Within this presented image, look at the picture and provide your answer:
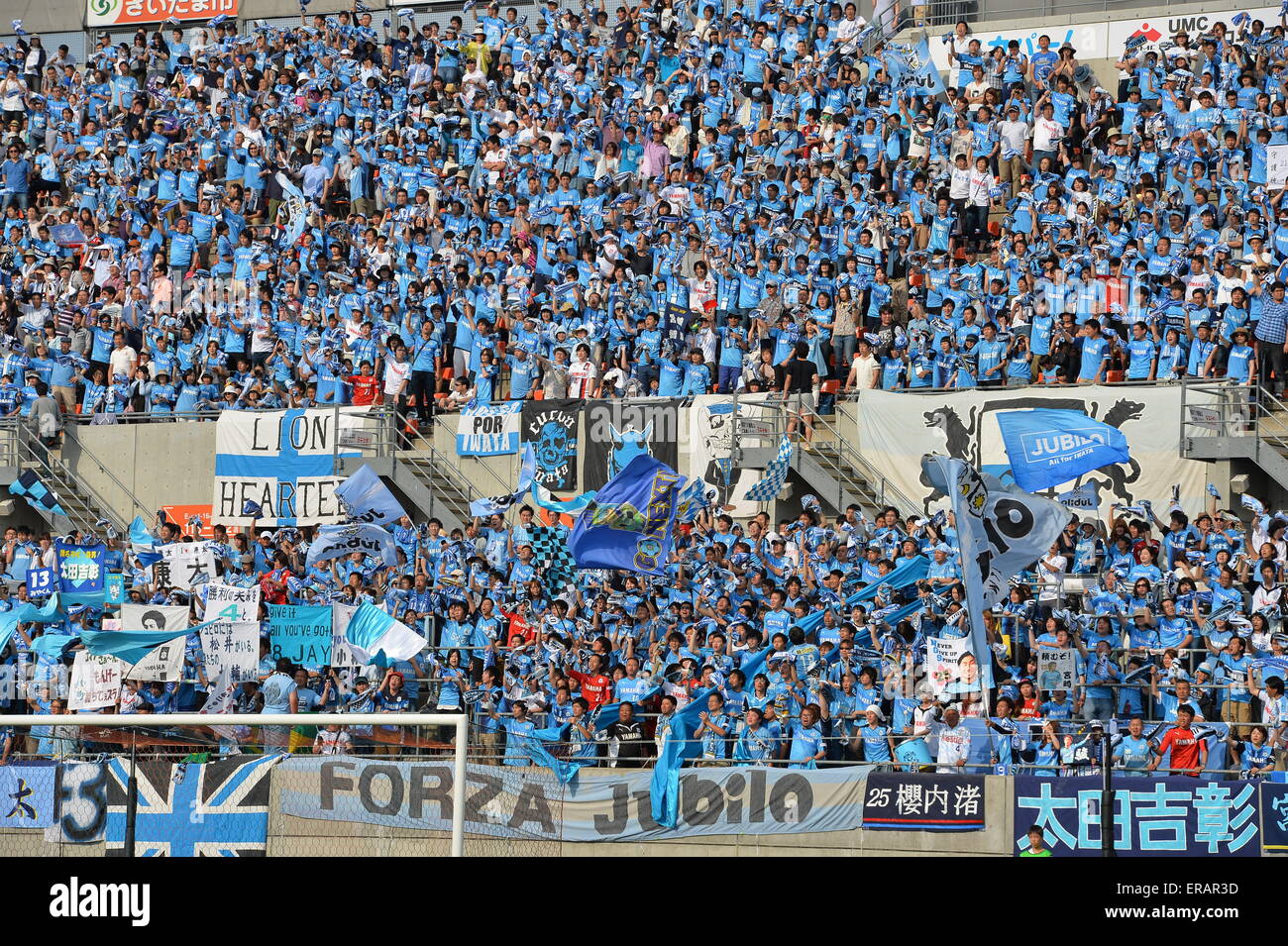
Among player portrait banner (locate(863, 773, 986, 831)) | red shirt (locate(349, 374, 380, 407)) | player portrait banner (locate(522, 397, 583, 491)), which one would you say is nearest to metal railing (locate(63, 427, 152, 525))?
red shirt (locate(349, 374, 380, 407))

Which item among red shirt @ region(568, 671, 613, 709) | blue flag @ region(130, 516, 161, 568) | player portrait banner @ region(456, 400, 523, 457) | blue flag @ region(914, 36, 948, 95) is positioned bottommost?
red shirt @ region(568, 671, 613, 709)

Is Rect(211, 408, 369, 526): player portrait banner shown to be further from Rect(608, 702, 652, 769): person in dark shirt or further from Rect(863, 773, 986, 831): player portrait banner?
Rect(863, 773, 986, 831): player portrait banner

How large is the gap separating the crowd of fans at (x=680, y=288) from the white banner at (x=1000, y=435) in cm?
52

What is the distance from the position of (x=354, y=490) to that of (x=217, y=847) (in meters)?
9.94

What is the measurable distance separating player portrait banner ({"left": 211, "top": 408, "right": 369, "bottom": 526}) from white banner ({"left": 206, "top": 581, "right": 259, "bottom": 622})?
527 centimetres

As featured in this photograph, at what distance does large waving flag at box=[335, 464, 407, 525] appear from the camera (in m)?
24.0

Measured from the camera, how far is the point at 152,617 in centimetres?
2156

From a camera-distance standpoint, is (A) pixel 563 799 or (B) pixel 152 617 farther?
(B) pixel 152 617

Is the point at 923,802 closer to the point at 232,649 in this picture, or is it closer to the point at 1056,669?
the point at 1056,669

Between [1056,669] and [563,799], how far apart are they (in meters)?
4.91

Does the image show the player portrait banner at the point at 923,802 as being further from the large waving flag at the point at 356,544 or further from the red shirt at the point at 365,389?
the red shirt at the point at 365,389

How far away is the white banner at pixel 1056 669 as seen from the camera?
1809 centimetres

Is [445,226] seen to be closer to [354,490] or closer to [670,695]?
[354,490]

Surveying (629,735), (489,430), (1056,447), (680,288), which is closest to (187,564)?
(489,430)
